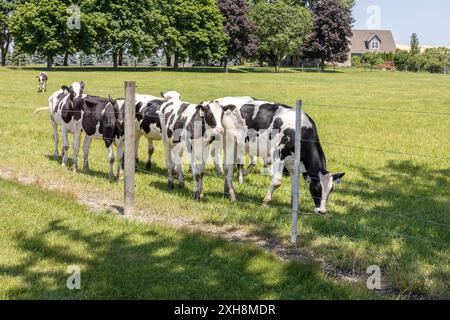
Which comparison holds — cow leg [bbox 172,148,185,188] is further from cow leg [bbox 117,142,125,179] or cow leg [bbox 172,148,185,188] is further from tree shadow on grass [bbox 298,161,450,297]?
tree shadow on grass [bbox 298,161,450,297]

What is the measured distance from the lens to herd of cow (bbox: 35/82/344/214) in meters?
9.77

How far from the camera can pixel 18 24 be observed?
6438cm

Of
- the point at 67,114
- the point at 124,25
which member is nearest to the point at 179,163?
the point at 67,114

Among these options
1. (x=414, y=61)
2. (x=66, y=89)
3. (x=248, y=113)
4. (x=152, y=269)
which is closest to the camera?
(x=152, y=269)

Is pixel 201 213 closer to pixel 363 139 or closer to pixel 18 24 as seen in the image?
pixel 363 139

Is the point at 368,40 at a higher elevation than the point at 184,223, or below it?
higher

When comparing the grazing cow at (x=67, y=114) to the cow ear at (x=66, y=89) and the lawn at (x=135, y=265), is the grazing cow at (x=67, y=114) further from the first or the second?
the lawn at (x=135, y=265)

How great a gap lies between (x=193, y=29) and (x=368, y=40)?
62.8 metres

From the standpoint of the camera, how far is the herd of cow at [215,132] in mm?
9766

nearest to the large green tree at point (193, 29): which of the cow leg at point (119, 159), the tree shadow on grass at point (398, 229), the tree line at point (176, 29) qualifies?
the tree line at point (176, 29)

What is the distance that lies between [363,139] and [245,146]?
8949 mm

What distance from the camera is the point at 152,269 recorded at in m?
6.68

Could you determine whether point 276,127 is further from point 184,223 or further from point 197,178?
point 184,223

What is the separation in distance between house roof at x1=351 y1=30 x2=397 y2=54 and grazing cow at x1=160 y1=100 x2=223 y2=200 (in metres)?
119
